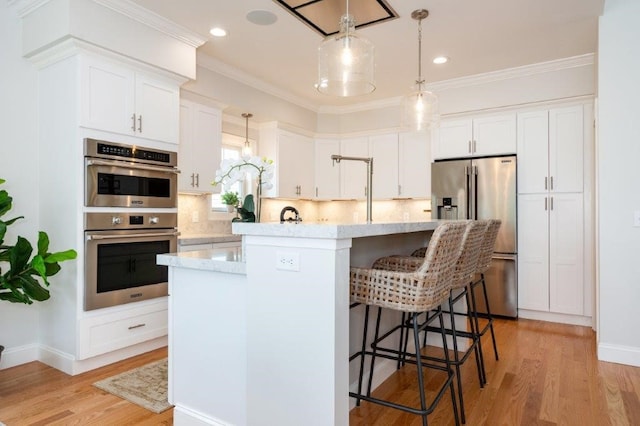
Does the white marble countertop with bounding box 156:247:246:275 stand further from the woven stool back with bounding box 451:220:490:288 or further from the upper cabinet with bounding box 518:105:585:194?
the upper cabinet with bounding box 518:105:585:194

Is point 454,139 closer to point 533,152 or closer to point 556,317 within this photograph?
point 533,152

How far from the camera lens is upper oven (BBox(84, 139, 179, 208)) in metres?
2.88

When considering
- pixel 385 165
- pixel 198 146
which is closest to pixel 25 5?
pixel 198 146

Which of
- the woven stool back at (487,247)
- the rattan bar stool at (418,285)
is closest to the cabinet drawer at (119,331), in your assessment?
the rattan bar stool at (418,285)

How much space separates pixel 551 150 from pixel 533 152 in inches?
6.6

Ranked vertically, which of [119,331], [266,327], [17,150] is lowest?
[119,331]

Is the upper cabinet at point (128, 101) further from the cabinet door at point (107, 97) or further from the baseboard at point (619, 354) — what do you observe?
the baseboard at point (619, 354)

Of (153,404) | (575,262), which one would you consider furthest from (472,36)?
(153,404)

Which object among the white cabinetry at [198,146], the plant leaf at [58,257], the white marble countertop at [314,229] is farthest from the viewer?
the white cabinetry at [198,146]

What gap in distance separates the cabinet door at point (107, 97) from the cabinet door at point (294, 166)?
87.6 inches

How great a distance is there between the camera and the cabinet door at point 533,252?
421 cm

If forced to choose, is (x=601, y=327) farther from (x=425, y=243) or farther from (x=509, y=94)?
(x=509, y=94)

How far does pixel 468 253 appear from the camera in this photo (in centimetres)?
230

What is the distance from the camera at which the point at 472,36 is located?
140 inches
